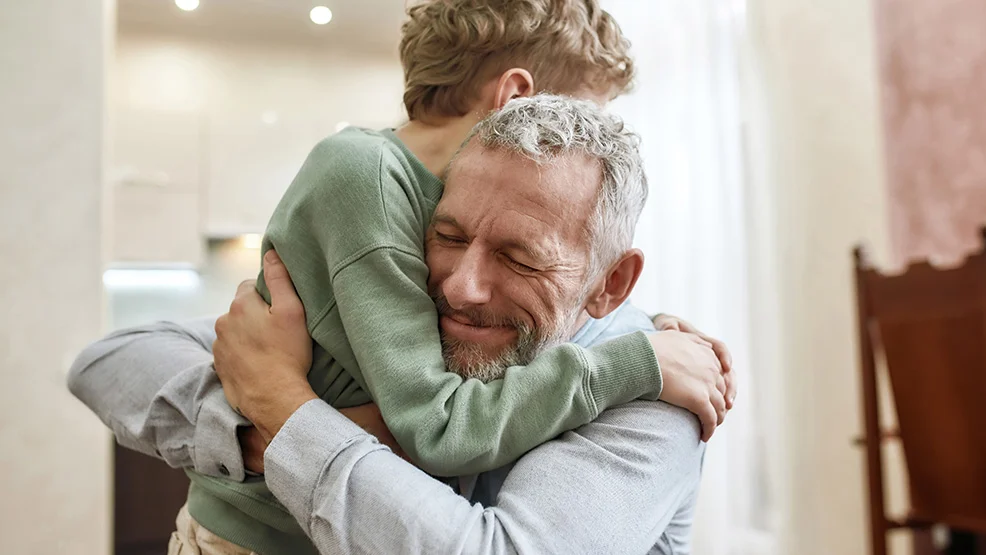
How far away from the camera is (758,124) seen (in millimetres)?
3301

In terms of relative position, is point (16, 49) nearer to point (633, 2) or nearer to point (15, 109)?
point (15, 109)

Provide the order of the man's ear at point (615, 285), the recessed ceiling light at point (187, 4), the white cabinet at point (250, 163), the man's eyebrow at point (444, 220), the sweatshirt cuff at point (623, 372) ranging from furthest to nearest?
the white cabinet at point (250, 163), the recessed ceiling light at point (187, 4), the man's ear at point (615, 285), the man's eyebrow at point (444, 220), the sweatshirt cuff at point (623, 372)

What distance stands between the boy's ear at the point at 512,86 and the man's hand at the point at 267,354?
392mm

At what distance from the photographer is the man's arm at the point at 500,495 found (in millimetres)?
840

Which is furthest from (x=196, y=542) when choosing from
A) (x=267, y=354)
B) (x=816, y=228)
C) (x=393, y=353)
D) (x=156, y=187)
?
(x=156, y=187)

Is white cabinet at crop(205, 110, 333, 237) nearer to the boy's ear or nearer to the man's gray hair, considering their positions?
the boy's ear

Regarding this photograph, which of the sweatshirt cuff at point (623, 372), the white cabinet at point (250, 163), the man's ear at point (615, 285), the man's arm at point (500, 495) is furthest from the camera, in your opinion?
the white cabinet at point (250, 163)

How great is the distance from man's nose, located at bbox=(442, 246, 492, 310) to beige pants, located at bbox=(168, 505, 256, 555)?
45cm

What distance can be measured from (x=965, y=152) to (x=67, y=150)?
337 centimetres

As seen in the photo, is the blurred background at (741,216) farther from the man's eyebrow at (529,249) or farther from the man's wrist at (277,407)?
the man's wrist at (277,407)

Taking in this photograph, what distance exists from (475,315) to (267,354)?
0.87ft

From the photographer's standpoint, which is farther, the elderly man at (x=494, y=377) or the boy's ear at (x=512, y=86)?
the boy's ear at (x=512, y=86)

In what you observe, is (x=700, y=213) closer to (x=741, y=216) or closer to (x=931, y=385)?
(x=741, y=216)

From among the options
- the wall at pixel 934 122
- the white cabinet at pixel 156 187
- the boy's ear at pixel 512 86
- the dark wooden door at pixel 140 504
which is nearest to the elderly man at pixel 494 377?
the boy's ear at pixel 512 86
